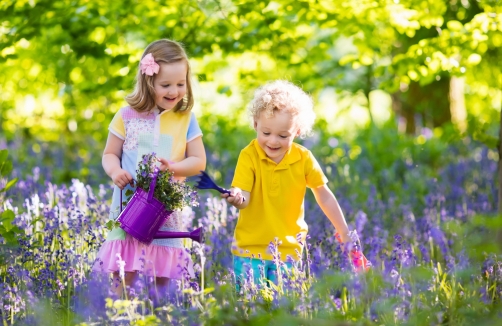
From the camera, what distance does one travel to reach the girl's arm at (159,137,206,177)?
331 centimetres

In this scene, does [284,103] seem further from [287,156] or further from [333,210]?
[333,210]

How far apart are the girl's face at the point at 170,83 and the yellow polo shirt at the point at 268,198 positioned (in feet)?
1.47

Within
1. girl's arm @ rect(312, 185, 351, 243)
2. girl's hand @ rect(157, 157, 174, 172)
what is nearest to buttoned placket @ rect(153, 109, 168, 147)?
girl's hand @ rect(157, 157, 174, 172)

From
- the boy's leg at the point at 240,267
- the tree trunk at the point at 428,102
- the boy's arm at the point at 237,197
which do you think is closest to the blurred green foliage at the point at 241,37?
the boy's arm at the point at 237,197

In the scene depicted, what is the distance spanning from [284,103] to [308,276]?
880 mm

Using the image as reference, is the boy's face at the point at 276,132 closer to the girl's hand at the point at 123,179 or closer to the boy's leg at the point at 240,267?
the boy's leg at the point at 240,267

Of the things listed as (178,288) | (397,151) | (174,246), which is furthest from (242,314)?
(397,151)

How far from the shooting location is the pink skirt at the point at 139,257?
10.9 ft

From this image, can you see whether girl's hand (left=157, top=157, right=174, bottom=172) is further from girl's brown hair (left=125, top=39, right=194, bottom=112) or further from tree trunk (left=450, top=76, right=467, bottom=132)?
tree trunk (left=450, top=76, right=467, bottom=132)

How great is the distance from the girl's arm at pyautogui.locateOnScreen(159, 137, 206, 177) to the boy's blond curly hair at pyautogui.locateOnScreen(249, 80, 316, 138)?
13.3 inches

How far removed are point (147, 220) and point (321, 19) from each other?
265 centimetres

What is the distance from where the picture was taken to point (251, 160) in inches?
137

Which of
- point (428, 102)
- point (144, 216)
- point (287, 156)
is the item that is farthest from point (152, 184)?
point (428, 102)

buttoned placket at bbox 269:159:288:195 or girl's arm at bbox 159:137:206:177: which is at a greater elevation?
girl's arm at bbox 159:137:206:177
